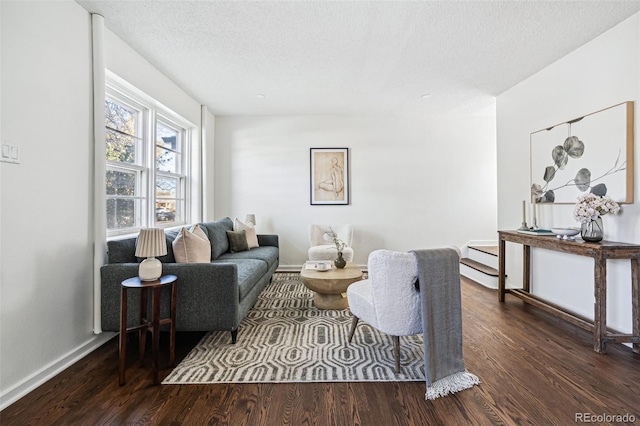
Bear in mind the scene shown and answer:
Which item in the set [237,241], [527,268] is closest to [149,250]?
[237,241]

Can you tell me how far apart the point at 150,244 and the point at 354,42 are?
96.9 inches

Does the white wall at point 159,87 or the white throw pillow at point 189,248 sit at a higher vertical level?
the white wall at point 159,87

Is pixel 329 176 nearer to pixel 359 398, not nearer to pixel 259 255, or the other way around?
pixel 259 255

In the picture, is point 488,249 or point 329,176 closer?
point 488,249

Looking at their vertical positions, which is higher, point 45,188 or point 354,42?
point 354,42

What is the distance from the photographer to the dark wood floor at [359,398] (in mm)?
1528

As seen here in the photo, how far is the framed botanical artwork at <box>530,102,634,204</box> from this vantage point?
240cm

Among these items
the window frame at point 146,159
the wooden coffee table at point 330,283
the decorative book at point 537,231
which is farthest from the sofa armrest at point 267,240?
the decorative book at point 537,231

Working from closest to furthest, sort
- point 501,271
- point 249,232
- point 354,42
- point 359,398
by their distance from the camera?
point 359,398
point 354,42
point 501,271
point 249,232

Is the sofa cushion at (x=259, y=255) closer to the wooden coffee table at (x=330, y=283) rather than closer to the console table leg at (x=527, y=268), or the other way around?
the wooden coffee table at (x=330, y=283)

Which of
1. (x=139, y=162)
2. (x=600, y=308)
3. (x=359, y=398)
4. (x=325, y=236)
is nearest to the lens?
(x=359, y=398)

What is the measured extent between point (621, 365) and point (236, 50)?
13.5ft

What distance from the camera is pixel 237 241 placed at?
153 inches

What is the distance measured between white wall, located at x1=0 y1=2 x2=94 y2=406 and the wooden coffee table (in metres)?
1.87
